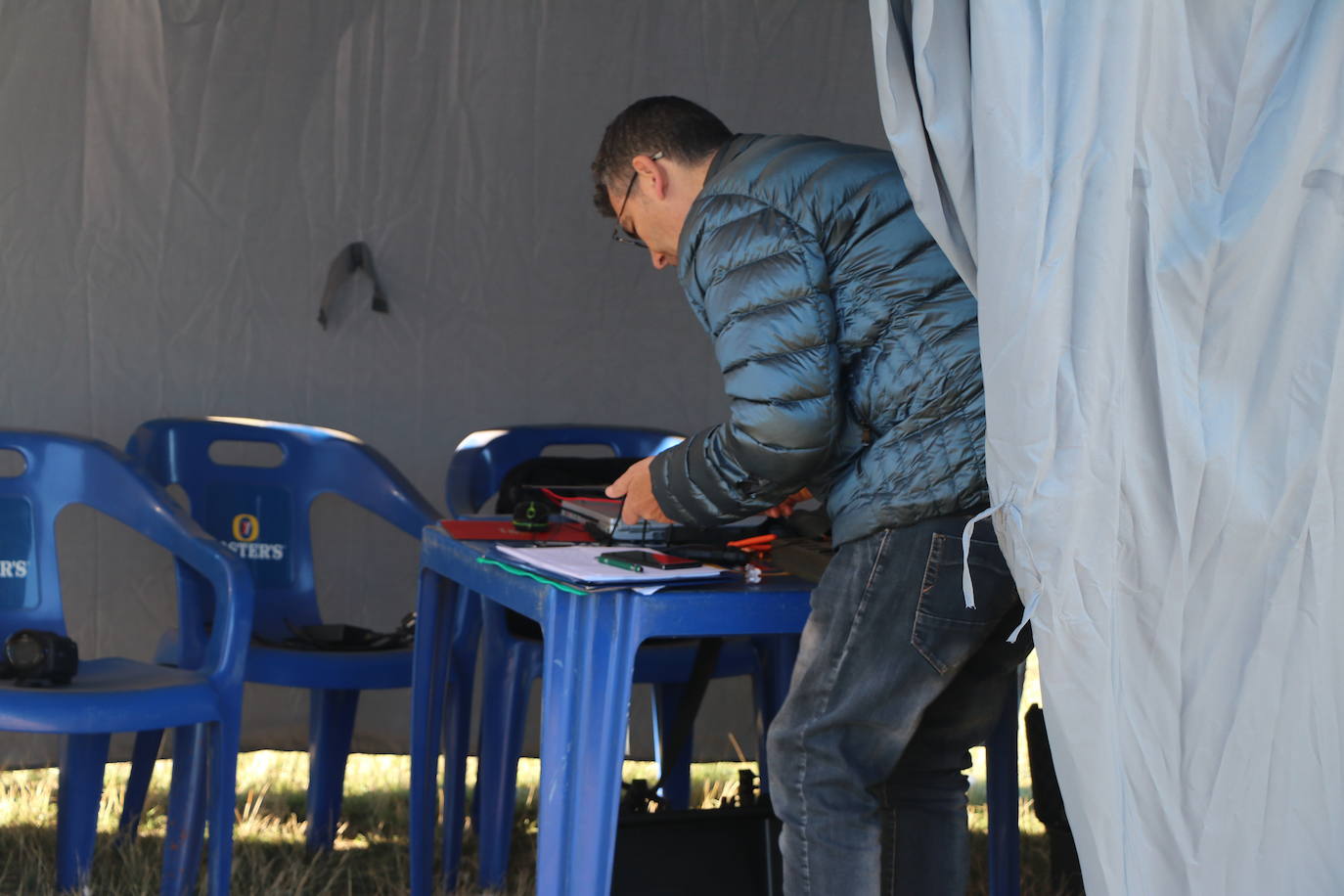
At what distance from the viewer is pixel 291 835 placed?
9.71ft

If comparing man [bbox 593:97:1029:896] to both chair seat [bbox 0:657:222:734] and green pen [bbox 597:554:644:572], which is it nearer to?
green pen [bbox 597:554:644:572]

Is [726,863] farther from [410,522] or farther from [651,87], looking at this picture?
[651,87]

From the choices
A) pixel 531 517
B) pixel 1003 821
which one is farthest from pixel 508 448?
pixel 1003 821

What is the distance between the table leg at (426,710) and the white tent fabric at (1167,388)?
44.7 inches

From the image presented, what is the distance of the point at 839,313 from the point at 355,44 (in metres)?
2.03

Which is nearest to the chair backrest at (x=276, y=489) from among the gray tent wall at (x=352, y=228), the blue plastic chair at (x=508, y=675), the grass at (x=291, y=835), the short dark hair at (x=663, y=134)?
the blue plastic chair at (x=508, y=675)

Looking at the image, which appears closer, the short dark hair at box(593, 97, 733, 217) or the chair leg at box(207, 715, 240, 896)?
the short dark hair at box(593, 97, 733, 217)

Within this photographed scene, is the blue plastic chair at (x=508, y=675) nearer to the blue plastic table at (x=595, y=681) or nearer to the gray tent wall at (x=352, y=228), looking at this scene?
the gray tent wall at (x=352, y=228)

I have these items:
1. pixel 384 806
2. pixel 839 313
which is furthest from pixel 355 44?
pixel 839 313

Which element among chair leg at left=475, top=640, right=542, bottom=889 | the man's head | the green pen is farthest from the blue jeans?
chair leg at left=475, top=640, right=542, bottom=889

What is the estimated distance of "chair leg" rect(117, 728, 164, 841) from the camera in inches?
112

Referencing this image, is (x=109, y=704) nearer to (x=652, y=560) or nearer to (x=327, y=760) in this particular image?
(x=327, y=760)

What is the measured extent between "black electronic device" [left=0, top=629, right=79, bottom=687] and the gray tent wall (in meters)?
0.95

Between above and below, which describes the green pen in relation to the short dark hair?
below
